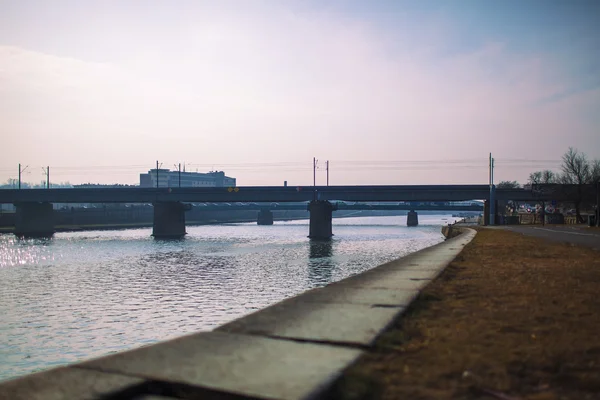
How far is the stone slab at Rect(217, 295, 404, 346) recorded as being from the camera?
6008 mm

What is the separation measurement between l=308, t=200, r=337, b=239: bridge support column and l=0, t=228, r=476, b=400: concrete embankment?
267 ft

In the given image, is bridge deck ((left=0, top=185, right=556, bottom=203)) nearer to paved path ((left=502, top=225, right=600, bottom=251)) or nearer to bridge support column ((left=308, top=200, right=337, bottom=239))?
bridge support column ((left=308, top=200, right=337, bottom=239))

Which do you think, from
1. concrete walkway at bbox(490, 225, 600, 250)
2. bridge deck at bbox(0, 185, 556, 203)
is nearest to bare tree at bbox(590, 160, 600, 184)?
bridge deck at bbox(0, 185, 556, 203)

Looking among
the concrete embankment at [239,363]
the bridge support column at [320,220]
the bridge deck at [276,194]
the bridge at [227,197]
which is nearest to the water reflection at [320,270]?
the concrete embankment at [239,363]

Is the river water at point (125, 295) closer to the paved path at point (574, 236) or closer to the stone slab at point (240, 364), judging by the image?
the stone slab at point (240, 364)

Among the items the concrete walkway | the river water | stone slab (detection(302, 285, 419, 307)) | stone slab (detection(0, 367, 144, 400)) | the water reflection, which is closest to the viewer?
stone slab (detection(0, 367, 144, 400))

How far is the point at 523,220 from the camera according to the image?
335 ft

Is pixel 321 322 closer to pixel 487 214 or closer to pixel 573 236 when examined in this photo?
pixel 573 236

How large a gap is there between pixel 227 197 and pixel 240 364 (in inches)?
3622

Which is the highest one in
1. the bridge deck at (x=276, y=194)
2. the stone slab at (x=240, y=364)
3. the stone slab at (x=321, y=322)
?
the bridge deck at (x=276, y=194)

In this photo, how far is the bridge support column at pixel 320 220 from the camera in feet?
295

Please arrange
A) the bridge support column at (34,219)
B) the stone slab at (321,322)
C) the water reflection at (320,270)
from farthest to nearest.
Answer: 1. the bridge support column at (34,219)
2. the water reflection at (320,270)
3. the stone slab at (321,322)

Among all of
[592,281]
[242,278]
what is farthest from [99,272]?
[592,281]

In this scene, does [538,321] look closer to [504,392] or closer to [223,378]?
[504,392]
